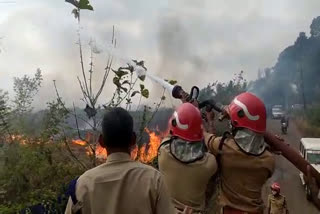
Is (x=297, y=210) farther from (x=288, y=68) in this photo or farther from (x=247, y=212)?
(x=288, y=68)

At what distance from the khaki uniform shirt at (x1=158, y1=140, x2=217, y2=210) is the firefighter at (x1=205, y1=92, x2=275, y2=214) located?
0.11 metres

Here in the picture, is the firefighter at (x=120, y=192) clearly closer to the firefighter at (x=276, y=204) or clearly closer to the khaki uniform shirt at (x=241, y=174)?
the khaki uniform shirt at (x=241, y=174)

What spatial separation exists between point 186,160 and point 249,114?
0.50 metres

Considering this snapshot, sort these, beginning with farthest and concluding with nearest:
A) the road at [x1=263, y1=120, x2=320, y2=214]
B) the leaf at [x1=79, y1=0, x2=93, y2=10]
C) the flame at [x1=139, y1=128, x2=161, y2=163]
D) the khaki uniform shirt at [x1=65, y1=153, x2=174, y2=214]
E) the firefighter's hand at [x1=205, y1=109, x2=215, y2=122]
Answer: the road at [x1=263, y1=120, x2=320, y2=214] < the flame at [x1=139, y1=128, x2=161, y2=163] < the leaf at [x1=79, y1=0, x2=93, y2=10] < the firefighter's hand at [x1=205, y1=109, x2=215, y2=122] < the khaki uniform shirt at [x1=65, y1=153, x2=174, y2=214]

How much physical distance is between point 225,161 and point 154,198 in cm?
114

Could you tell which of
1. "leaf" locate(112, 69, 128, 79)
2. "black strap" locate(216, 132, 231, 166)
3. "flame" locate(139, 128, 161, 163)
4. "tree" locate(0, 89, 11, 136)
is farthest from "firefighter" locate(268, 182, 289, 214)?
"black strap" locate(216, 132, 231, 166)

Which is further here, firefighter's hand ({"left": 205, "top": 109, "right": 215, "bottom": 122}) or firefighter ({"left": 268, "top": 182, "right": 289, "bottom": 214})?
firefighter ({"left": 268, "top": 182, "right": 289, "bottom": 214})

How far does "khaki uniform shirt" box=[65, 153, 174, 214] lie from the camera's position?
6.97 feet

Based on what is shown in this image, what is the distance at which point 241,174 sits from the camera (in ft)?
10.4

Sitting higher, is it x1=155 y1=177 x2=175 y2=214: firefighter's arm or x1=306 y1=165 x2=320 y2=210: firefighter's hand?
x1=155 y1=177 x2=175 y2=214: firefighter's arm

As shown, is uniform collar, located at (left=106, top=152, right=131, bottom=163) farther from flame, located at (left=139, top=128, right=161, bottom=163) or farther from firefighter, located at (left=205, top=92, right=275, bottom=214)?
flame, located at (left=139, top=128, right=161, bottom=163)

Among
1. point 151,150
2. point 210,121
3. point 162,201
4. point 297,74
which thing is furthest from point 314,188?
point 297,74

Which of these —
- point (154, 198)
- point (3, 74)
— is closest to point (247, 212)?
point (154, 198)

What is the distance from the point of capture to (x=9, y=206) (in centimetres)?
544
